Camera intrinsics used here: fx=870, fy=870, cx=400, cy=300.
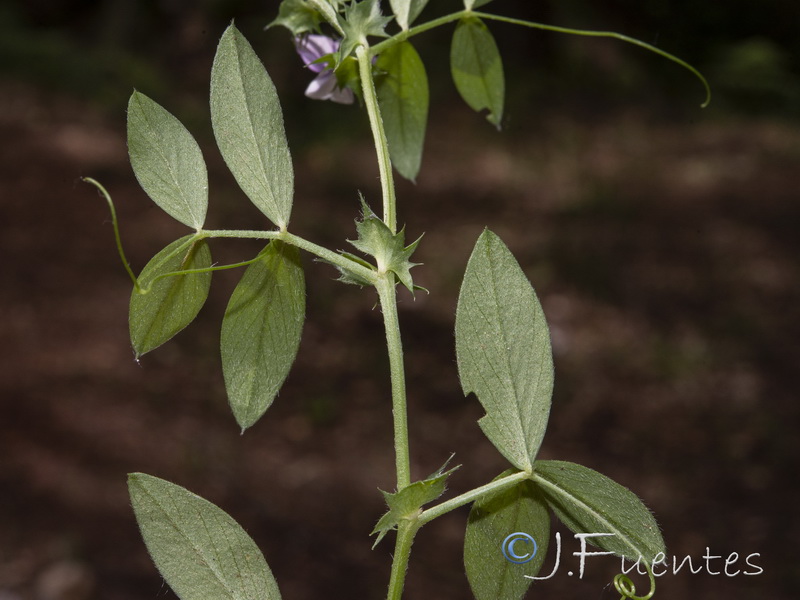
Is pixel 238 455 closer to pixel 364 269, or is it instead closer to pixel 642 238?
pixel 642 238

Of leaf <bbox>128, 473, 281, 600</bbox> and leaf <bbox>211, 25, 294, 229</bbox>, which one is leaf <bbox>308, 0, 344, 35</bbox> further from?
leaf <bbox>128, 473, 281, 600</bbox>

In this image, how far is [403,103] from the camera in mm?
536

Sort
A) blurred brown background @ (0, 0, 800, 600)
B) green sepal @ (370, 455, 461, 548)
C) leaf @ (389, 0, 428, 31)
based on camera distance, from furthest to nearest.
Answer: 1. blurred brown background @ (0, 0, 800, 600)
2. leaf @ (389, 0, 428, 31)
3. green sepal @ (370, 455, 461, 548)

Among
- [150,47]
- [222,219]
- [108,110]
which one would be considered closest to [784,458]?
[222,219]

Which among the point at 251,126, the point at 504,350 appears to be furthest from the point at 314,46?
the point at 504,350

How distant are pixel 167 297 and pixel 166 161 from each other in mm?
66

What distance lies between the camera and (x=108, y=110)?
4.24 m

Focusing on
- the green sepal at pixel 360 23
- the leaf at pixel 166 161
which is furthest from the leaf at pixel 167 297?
the green sepal at pixel 360 23

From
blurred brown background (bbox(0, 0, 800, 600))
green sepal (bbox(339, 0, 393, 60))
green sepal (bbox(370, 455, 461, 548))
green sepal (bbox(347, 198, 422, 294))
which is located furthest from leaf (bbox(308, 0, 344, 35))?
blurred brown background (bbox(0, 0, 800, 600))

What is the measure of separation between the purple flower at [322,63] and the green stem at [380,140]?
0.15ft

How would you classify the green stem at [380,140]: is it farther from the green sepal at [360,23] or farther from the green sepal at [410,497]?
the green sepal at [410,497]

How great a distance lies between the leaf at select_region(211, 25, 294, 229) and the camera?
15.8 inches

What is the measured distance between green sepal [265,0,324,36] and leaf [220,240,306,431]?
0.43 ft

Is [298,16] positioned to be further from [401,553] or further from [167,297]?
[401,553]
